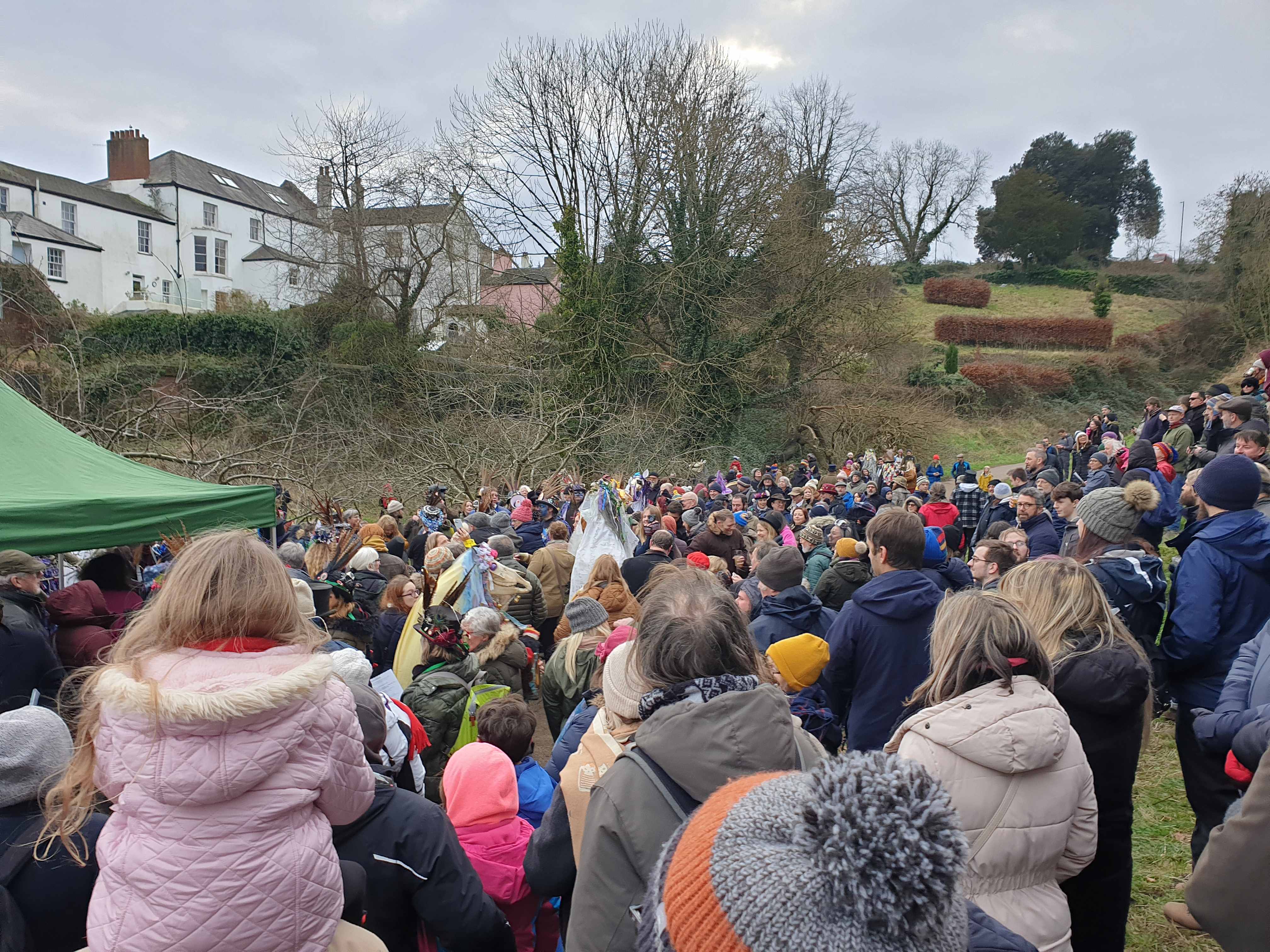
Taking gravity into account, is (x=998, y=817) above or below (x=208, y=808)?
below

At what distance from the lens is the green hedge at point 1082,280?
41250 millimetres

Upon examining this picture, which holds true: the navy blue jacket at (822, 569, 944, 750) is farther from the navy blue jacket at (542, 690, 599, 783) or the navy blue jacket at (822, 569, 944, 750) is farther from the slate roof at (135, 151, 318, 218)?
the slate roof at (135, 151, 318, 218)

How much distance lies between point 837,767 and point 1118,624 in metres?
2.24


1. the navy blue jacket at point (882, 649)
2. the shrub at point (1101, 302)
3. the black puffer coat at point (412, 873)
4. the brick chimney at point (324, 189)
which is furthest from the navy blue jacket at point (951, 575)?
the shrub at point (1101, 302)

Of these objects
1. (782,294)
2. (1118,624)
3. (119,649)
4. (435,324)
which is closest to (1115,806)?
(1118,624)

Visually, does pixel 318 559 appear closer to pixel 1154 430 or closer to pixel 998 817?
pixel 998 817

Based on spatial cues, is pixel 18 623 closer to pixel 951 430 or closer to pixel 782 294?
pixel 782 294

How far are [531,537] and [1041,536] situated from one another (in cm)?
539

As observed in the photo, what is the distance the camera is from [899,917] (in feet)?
3.13

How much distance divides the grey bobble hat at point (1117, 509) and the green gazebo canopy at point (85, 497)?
5.77 meters

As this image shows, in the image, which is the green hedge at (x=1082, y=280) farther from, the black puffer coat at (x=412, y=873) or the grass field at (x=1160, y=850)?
the black puffer coat at (x=412, y=873)

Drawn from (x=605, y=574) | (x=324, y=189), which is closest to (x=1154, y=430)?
(x=605, y=574)

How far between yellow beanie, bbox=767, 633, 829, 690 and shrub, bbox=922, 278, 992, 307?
41202 mm

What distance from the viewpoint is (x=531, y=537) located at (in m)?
9.56
